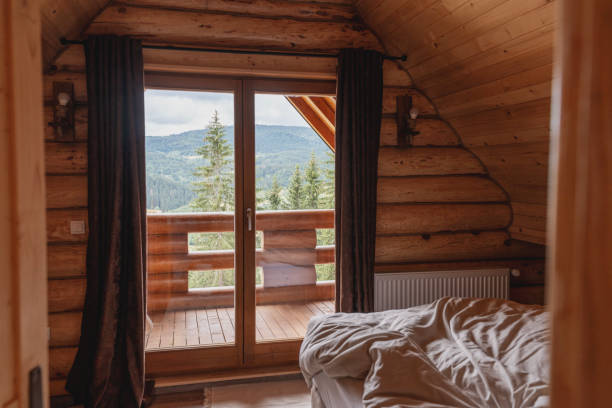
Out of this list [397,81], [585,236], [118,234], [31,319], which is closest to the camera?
[585,236]

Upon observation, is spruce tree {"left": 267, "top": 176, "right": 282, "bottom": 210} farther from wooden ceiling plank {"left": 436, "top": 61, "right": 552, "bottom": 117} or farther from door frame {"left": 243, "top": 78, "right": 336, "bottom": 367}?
wooden ceiling plank {"left": 436, "top": 61, "right": 552, "bottom": 117}

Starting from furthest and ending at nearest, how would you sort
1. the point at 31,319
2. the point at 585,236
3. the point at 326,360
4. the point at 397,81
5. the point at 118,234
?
the point at 397,81
the point at 118,234
the point at 326,360
the point at 31,319
the point at 585,236

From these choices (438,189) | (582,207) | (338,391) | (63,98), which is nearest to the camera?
(582,207)

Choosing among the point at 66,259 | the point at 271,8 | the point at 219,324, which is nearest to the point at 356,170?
the point at 271,8

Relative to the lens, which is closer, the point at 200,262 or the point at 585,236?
the point at 585,236

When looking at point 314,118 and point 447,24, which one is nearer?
point 447,24

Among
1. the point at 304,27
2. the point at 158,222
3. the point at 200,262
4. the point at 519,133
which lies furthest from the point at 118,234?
the point at 519,133

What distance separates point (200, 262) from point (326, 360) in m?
1.81

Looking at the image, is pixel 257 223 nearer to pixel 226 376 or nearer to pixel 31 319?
pixel 226 376

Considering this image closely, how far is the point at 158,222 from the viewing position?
11.2 ft

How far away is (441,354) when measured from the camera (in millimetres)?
1963

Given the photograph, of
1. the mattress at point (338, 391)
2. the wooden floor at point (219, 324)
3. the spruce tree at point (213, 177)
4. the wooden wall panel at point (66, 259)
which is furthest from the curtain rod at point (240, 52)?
the mattress at point (338, 391)

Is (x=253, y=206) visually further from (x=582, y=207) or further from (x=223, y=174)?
(x=582, y=207)

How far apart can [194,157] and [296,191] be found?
845mm
